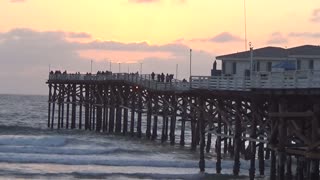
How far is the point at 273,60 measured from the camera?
112ft

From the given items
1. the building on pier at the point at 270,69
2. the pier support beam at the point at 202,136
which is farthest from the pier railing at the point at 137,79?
the building on pier at the point at 270,69

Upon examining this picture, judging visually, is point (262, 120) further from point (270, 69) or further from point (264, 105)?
point (270, 69)

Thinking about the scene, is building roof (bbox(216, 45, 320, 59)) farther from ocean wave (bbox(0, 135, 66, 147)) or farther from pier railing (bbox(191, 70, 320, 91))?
ocean wave (bbox(0, 135, 66, 147))

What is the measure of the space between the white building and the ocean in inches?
183

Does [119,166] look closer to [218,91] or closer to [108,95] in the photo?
[218,91]

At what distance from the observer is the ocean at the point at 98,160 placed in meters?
33.6

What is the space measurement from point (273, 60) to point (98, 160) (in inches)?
427

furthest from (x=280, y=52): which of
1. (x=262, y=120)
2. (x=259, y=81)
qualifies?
(x=259, y=81)

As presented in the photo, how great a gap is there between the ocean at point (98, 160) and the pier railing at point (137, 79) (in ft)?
12.5

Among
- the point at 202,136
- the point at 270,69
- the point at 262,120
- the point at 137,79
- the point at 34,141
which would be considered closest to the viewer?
the point at 262,120

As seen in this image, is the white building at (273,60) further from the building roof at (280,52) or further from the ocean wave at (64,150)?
the ocean wave at (64,150)

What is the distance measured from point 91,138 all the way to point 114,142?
14.7ft

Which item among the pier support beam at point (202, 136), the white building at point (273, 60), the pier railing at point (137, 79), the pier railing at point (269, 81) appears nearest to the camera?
the pier railing at point (269, 81)

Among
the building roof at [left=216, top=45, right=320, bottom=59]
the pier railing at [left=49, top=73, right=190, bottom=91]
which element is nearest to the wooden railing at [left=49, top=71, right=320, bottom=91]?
the pier railing at [left=49, top=73, right=190, bottom=91]
